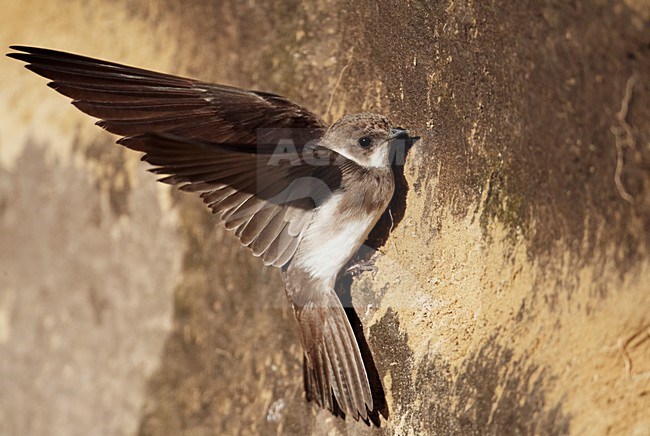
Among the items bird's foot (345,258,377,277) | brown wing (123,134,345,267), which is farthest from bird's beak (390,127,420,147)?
bird's foot (345,258,377,277)

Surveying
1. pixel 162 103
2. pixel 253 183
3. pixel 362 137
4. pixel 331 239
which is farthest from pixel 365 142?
pixel 162 103

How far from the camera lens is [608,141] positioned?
12.3 ft

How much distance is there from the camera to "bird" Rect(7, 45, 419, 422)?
296cm

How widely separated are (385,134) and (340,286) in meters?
0.74

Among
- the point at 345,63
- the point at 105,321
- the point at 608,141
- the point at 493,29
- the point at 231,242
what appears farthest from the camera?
the point at 105,321

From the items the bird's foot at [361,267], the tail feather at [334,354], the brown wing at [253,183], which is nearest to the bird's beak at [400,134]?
the brown wing at [253,183]

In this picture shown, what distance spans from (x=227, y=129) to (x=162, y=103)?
261 mm

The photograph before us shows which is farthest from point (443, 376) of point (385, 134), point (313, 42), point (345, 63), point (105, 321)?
point (105, 321)

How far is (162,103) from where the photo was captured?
10.4 feet

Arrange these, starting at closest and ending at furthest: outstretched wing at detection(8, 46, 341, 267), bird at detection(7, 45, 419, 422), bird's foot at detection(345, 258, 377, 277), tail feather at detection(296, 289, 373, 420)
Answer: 1. outstretched wing at detection(8, 46, 341, 267)
2. bird at detection(7, 45, 419, 422)
3. tail feather at detection(296, 289, 373, 420)
4. bird's foot at detection(345, 258, 377, 277)

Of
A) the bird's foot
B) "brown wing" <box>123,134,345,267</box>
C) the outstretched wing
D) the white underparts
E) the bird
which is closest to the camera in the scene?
"brown wing" <box>123,134,345,267</box>

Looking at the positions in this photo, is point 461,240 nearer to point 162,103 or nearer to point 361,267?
point 361,267

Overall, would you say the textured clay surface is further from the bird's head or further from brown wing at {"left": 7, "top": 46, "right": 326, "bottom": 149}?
brown wing at {"left": 7, "top": 46, "right": 326, "bottom": 149}

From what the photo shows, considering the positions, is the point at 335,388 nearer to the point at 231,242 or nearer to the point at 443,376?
the point at 443,376
